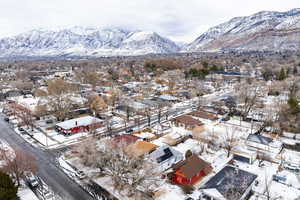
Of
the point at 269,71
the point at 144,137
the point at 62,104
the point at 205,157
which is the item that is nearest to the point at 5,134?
the point at 62,104

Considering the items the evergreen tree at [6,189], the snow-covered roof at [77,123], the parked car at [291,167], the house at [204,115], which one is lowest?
the parked car at [291,167]

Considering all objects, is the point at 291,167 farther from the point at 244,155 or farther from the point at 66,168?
the point at 66,168

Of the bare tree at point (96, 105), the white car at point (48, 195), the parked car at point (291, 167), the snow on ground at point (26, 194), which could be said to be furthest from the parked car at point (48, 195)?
the parked car at point (291, 167)

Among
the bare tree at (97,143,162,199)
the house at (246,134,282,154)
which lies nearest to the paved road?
the bare tree at (97,143,162,199)

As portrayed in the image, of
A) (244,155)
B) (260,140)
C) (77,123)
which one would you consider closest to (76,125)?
(77,123)

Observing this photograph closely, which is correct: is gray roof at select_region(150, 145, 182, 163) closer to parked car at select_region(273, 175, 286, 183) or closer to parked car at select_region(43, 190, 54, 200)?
parked car at select_region(43, 190, 54, 200)

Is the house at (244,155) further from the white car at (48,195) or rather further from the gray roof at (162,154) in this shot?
the white car at (48,195)
